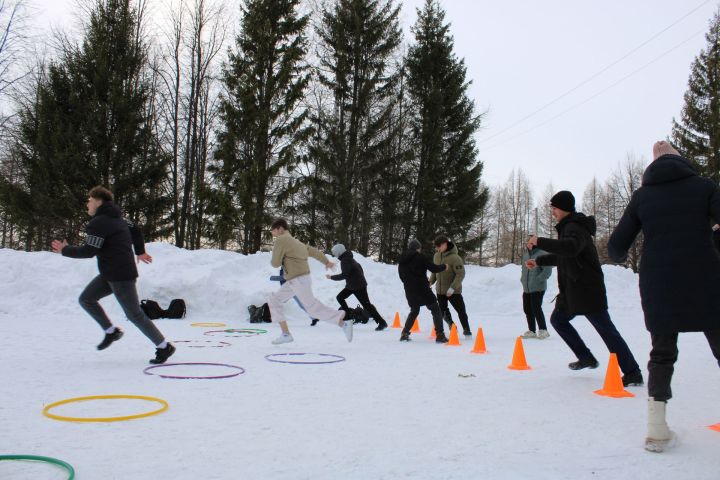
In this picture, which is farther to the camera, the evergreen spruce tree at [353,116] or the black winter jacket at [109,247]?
the evergreen spruce tree at [353,116]

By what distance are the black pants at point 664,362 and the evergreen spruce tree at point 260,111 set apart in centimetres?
1989

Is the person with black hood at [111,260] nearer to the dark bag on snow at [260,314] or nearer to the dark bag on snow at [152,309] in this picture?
the dark bag on snow at [152,309]

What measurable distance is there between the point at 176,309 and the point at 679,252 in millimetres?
10840

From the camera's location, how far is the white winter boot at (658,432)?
3.27 metres

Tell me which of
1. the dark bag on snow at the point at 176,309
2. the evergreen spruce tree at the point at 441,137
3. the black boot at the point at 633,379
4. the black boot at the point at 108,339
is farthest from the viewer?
the evergreen spruce tree at the point at 441,137

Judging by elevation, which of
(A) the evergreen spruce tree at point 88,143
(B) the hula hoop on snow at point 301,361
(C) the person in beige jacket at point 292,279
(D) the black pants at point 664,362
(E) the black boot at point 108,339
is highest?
(A) the evergreen spruce tree at point 88,143

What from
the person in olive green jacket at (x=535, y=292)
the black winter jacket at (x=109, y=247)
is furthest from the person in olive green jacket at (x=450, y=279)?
the black winter jacket at (x=109, y=247)

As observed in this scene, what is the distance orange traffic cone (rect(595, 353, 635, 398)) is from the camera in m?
4.84

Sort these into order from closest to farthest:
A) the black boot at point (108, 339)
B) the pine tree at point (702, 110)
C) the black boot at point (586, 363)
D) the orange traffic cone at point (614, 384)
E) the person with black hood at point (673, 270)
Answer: the person with black hood at point (673, 270)
the orange traffic cone at point (614, 384)
the black boot at point (586, 363)
the black boot at point (108, 339)
the pine tree at point (702, 110)

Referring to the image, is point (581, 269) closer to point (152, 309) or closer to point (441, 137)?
point (152, 309)

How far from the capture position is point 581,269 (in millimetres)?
5309

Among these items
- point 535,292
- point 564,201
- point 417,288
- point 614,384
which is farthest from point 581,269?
point 535,292

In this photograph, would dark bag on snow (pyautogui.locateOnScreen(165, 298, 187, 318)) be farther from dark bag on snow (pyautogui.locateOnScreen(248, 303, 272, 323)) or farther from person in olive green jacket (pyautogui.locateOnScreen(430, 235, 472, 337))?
person in olive green jacket (pyautogui.locateOnScreen(430, 235, 472, 337))

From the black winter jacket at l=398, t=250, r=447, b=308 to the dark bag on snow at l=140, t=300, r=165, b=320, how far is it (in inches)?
236
